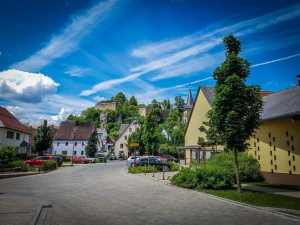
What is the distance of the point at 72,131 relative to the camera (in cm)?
7100

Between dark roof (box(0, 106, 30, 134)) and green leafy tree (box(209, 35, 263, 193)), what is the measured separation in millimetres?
38225

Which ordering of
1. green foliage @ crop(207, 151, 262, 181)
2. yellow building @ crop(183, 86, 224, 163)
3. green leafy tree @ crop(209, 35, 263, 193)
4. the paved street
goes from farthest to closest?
yellow building @ crop(183, 86, 224, 163) → green foliage @ crop(207, 151, 262, 181) → green leafy tree @ crop(209, 35, 263, 193) → the paved street

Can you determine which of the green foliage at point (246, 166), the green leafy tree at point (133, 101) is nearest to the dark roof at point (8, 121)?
the green foliage at point (246, 166)

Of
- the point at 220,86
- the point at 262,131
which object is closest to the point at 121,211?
the point at 220,86

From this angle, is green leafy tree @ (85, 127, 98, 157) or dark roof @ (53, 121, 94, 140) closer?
green leafy tree @ (85, 127, 98, 157)

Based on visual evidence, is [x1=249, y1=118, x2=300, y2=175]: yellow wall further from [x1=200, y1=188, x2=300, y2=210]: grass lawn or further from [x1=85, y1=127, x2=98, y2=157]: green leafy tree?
Result: [x1=85, y1=127, x2=98, y2=157]: green leafy tree

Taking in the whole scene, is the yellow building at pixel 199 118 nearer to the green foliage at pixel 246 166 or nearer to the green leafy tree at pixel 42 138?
the green foliage at pixel 246 166

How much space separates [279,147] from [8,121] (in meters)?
43.1

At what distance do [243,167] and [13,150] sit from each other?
26.2m

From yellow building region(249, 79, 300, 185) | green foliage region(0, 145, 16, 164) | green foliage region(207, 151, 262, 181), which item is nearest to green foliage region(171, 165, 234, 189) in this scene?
yellow building region(249, 79, 300, 185)

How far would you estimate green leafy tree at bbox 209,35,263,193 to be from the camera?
38.8ft

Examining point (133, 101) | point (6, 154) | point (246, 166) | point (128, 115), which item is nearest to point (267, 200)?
point (246, 166)

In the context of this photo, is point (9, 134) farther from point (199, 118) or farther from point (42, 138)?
point (199, 118)

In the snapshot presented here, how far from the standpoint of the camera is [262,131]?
17.2m
